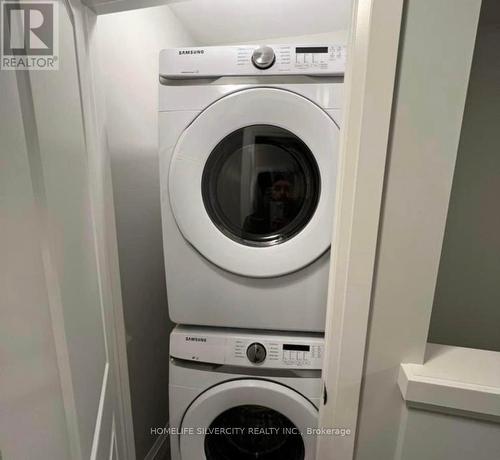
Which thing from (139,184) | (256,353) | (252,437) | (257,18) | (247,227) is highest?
(257,18)

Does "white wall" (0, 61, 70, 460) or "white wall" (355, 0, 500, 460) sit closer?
"white wall" (0, 61, 70, 460)

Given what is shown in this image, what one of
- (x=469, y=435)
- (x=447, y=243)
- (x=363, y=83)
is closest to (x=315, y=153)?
(x=363, y=83)

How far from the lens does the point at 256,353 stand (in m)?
0.93

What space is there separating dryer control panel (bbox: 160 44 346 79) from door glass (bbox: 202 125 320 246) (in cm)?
16

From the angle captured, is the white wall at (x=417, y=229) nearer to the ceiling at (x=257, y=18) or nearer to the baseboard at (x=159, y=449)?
the ceiling at (x=257, y=18)

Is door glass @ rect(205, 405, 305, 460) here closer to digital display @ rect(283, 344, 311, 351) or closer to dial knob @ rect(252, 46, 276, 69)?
digital display @ rect(283, 344, 311, 351)

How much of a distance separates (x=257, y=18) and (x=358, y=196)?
124 centimetres

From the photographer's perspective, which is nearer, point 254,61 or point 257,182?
point 254,61

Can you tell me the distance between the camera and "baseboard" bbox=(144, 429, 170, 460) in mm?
1337

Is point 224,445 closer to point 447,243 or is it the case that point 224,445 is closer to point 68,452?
point 68,452

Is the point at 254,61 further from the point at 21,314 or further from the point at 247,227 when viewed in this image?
the point at 21,314

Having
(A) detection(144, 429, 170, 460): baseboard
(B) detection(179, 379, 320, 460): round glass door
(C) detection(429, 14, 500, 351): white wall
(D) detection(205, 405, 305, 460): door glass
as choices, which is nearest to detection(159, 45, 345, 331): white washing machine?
(B) detection(179, 379, 320, 460): round glass door

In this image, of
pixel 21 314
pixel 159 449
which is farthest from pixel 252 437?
pixel 21 314

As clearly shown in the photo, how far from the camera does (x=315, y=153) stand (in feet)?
2.72
